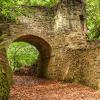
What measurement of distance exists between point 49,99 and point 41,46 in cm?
732

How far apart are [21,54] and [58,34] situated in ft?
29.7

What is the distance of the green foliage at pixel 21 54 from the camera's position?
22.8 metres

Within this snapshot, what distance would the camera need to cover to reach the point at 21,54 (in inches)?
905

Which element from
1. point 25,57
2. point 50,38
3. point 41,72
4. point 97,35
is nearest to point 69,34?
point 50,38

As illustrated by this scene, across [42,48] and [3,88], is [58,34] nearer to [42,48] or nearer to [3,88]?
[42,48]

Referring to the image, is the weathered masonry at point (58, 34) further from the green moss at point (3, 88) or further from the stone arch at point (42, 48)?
the green moss at point (3, 88)

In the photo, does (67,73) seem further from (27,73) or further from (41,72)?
(27,73)

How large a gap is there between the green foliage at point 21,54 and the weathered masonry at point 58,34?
749 cm

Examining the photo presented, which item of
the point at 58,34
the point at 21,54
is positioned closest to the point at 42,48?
the point at 58,34

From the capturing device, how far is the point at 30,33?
14.0m

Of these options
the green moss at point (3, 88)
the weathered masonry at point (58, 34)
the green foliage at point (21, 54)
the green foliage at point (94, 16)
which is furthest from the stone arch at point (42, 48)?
the green moss at point (3, 88)

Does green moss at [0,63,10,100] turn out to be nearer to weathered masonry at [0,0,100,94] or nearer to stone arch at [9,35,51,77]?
weathered masonry at [0,0,100,94]

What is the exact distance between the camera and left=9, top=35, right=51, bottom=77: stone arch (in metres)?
14.5

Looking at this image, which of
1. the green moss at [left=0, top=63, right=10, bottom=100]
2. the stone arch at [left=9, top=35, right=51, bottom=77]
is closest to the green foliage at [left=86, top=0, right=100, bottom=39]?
the stone arch at [left=9, top=35, right=51, bottom=77]
